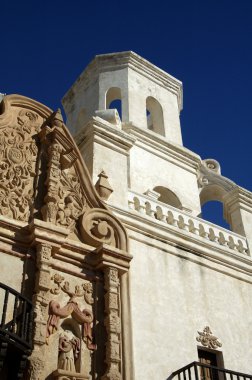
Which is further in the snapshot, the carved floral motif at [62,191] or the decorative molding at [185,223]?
the decorative molding at [185,223]

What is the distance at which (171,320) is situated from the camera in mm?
9508

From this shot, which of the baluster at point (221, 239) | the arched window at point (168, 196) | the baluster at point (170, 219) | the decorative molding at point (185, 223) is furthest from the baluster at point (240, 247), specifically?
the arched window at point (168, 196)

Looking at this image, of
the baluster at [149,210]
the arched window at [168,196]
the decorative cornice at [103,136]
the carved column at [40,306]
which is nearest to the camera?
the carved column at [40,306]

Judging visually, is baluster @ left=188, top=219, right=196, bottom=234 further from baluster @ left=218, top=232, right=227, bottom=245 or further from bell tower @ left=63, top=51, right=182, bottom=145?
bell tower @ left=63, top=51, right=182, bottom=145

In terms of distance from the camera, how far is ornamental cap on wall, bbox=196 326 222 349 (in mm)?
9766

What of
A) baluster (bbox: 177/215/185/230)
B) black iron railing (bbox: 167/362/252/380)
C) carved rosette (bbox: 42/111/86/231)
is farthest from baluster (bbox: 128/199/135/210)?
black iron railing (bbox: 167/362/252/380)

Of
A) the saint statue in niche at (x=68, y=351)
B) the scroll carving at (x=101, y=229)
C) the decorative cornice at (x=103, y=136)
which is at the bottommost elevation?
the saint statue in niche at (x=68, y=351)

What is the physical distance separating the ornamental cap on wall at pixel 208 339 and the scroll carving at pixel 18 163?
3.83m

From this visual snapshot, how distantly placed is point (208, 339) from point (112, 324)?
231cm

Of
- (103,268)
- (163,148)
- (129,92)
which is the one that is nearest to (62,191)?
(103,268)

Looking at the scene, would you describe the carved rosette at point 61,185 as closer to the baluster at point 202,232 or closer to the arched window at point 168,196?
the baluster at point 202,232

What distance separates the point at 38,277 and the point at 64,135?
122 inches

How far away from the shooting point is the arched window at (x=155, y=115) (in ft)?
52.9

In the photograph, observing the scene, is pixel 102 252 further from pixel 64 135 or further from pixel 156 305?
pixel 64 135
